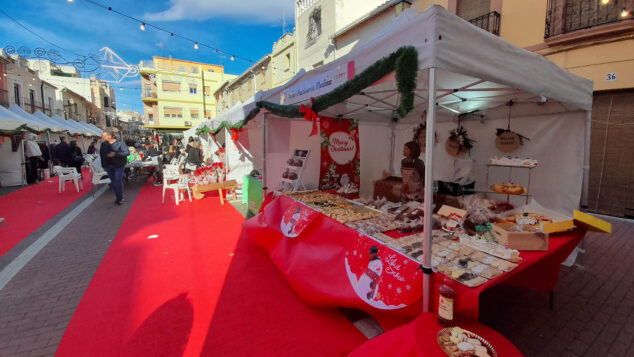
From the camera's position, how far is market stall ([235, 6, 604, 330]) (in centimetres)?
178

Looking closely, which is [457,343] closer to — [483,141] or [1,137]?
[483,141]

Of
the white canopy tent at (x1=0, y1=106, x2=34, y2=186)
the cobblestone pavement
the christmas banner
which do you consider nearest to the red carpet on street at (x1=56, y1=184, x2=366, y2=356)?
the cobblestone pavement

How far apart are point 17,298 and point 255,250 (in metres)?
2.54

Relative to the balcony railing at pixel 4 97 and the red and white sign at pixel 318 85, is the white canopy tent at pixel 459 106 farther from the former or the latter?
the balcony railing at pixel 4 97

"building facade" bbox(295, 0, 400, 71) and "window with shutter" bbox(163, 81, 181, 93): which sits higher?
"window with shutter" bbox(163, 81, 181, 93)

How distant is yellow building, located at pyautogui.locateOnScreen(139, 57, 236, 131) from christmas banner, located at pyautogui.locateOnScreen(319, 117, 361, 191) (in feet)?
101

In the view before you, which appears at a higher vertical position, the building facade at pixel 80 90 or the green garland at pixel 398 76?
the building facade at pixel 80 90

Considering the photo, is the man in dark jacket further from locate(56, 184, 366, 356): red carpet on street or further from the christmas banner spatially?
the christmas banner

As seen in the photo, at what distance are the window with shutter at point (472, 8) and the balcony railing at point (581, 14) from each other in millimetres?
1499

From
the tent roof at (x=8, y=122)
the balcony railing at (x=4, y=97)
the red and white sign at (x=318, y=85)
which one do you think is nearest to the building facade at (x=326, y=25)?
the red and white sign at (x=318, y=85)

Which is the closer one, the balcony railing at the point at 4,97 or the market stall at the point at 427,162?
the market stall at the point at 427,162

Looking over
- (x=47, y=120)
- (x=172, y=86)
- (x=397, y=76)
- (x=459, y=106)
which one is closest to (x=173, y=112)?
(x=172, y=86)

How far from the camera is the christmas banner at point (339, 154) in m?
4.72

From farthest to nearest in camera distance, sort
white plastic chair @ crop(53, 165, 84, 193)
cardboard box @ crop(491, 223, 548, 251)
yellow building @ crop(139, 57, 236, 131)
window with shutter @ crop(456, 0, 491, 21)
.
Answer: yellow building @ crop(139, 57, 236, 131) < white plastic chair @ crop(53, 165, 84, 193) < window with shutter @ crop(456, 0, 491, 21) < cardboard box @ crop(491, 223, 548, 251)
